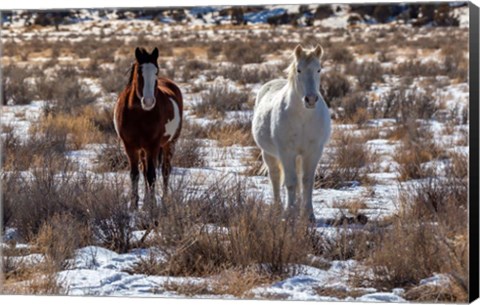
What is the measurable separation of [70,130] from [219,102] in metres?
2.78

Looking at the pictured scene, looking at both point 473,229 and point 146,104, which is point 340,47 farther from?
point 473,229

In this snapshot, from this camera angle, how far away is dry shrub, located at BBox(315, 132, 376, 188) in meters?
10.1

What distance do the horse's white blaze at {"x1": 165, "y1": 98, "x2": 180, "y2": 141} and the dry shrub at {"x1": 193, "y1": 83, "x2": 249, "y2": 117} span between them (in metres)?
4.61

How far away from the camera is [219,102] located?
14.7m

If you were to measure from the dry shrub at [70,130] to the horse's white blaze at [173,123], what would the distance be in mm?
2736

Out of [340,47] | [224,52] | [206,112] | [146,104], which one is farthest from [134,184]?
[340,47]

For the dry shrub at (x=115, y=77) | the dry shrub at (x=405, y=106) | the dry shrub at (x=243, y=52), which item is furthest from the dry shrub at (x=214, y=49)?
the dry shrub at (x=405, y=106)

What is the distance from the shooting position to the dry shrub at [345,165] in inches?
396

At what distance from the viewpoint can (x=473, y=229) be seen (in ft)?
20.7

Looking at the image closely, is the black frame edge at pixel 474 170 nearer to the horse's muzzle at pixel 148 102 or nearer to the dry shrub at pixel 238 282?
the dry shrub at pixel 238 282

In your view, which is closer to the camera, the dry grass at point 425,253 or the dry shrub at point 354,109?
the dry grass at point 425,253

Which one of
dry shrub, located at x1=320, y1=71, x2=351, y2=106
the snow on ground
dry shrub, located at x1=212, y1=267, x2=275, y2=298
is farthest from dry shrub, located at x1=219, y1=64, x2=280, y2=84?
dry shrub, located at x1=212, y1=267, x2=275, y2=298

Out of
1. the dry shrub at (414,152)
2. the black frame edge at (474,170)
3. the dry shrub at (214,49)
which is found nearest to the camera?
the black frame edge at (474,170)

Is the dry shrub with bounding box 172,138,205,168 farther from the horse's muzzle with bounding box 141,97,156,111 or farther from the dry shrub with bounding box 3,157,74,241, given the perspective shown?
the horse's muzzle with bounding box 141,97,156,111
